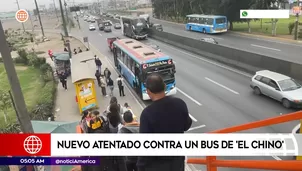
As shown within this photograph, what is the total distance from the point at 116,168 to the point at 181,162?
6.37 feet

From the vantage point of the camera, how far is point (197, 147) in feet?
12.6

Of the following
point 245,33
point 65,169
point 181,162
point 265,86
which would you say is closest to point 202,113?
point 265,86

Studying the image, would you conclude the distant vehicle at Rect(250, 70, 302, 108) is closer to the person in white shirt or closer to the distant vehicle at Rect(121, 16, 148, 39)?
the person in white shirt

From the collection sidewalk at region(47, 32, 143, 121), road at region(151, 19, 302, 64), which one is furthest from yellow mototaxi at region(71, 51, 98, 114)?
road at region(151, 19, 302, 64)

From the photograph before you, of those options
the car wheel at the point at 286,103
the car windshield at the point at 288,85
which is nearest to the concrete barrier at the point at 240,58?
the car windshield at the point at 288,85

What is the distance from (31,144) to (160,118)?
10.4ft

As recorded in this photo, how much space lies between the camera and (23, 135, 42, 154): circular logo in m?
5.30

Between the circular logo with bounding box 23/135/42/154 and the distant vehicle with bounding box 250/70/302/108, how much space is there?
13314 millimetres

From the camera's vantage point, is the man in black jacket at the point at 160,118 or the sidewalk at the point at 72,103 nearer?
the man in black jacket at the point at 160,118

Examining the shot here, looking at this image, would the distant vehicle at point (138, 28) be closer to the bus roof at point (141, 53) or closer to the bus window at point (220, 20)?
the bus window at point (220, 20)

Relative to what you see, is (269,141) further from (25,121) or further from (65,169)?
(65,169)

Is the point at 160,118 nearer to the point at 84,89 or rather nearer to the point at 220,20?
the point at 84,89

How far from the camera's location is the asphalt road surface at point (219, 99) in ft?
47.4

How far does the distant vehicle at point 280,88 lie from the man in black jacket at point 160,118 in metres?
13.4
